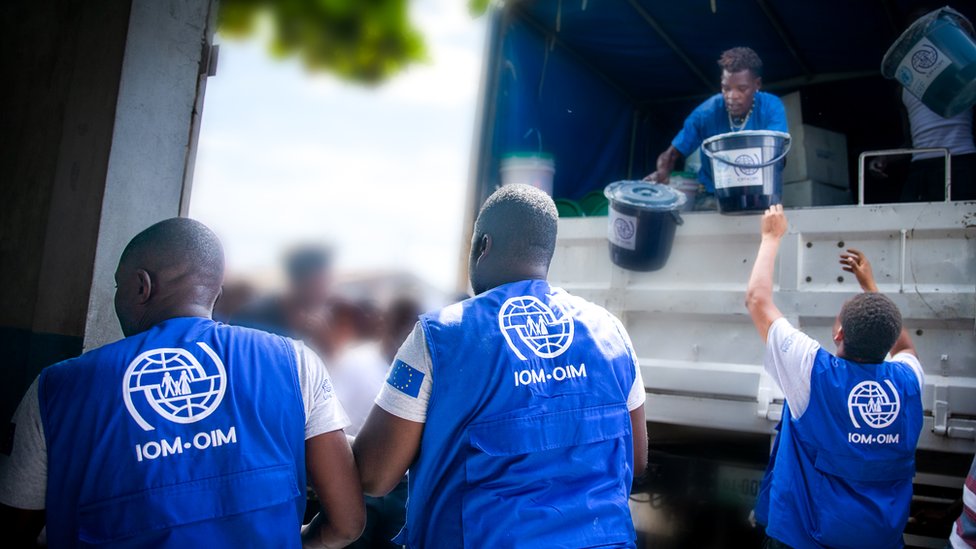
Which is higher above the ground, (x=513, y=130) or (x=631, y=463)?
(x=513, y=130)

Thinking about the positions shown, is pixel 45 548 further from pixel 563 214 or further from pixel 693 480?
pixel 563 214

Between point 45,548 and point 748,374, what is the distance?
8.50 feet

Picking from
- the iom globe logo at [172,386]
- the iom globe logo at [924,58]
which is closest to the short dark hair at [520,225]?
the iom globe logo at [172,386]

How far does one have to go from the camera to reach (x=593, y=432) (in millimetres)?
1817

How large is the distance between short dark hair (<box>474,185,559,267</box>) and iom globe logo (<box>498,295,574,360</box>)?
14cm

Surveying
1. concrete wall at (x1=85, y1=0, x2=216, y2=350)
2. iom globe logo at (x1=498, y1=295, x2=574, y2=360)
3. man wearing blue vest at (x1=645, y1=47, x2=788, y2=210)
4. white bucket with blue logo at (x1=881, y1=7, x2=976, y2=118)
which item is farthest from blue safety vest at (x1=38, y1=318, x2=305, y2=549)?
white bucket with blue logo at (x1=881, y1=7, x2=976, y2=118)

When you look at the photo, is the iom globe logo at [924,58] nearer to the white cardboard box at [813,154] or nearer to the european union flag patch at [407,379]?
the white cardboard box at [813,154]

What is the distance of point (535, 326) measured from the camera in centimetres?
186

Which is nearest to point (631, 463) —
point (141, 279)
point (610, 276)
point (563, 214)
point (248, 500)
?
point (248, 500)

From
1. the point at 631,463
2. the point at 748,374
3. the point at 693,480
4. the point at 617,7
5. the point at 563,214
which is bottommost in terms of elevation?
the point at 693,480

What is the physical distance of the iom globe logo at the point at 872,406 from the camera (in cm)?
263

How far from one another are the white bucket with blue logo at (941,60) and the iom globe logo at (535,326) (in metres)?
2.64

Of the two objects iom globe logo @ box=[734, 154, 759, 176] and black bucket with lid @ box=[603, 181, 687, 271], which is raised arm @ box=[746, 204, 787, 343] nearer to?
iom globe logo @ box=[734, 154, 759, 176]

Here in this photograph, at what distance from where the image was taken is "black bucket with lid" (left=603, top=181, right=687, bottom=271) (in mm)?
3494
